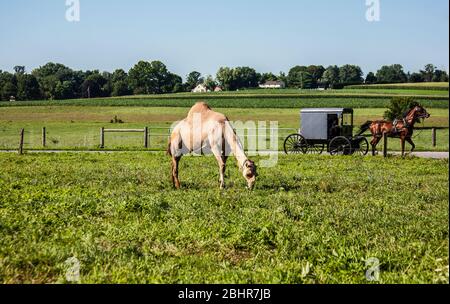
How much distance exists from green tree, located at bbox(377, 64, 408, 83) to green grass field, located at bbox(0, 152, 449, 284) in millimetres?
107490

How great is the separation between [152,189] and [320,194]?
3936 millimetres

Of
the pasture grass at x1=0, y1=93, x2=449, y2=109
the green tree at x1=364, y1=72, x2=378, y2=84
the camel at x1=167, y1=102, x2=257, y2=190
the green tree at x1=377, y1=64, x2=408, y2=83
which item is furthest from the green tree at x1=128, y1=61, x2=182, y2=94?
the camel at x1=167, y1=102, x2=257, y2=190

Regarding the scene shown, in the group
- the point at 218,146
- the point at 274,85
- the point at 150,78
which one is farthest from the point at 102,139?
the point at 274,85

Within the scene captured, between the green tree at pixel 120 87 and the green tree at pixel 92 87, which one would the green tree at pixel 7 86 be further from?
the green tree at pixel 120 87

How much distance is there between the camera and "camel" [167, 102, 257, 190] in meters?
12.6

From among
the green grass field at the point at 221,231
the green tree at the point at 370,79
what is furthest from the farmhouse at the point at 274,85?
the green grass field at the point at 221,231

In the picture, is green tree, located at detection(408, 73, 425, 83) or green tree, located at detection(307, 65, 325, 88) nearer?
green tree, located at detection(408, 73, 425, 83)

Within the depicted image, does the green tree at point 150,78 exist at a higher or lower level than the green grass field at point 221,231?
higher

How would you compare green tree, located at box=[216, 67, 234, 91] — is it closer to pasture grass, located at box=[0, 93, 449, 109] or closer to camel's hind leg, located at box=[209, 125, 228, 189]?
pasture grass, located at box=[0, 93, 449, 109]

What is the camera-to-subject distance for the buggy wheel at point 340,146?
25.5 meters

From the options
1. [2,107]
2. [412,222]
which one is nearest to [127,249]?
[412,222]

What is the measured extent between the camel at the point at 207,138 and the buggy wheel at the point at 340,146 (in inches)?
537

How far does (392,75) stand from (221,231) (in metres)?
117

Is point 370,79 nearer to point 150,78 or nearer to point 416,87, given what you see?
point 416,87
